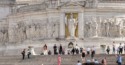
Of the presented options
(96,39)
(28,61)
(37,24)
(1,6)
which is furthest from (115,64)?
(1,6)

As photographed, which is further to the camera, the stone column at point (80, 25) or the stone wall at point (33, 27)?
the stone wall at point (33, 27)

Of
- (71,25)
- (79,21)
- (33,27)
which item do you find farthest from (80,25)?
(33,27)

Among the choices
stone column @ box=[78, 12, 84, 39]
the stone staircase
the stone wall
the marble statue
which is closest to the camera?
the stone staircase

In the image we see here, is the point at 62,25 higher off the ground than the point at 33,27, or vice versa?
the point at 62,25

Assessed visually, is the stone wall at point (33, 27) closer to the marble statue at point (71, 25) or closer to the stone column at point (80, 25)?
the marble statue at point (71, 25)

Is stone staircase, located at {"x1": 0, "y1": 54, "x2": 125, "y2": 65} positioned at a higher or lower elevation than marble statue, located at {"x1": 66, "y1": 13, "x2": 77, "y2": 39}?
lower

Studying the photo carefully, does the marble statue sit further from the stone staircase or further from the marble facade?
the stone staircase

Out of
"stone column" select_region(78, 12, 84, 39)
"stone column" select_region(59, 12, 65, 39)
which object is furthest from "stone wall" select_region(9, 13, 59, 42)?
"stone column" select_region(78, 12, 84, 39)

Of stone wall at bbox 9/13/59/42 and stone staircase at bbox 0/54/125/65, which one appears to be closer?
stone staircase at bbox 0/54/125/65

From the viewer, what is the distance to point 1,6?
191 ft

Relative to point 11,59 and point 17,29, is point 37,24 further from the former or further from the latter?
point 11,59

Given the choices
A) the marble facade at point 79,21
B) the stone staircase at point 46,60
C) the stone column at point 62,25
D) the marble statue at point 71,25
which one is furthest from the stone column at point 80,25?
the stone staircase at point 46,60

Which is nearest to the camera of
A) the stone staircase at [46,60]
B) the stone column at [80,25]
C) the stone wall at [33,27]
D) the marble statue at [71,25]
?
the stone staircase at [46,60]

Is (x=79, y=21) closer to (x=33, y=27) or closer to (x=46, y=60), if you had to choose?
(x=33, y=27)
